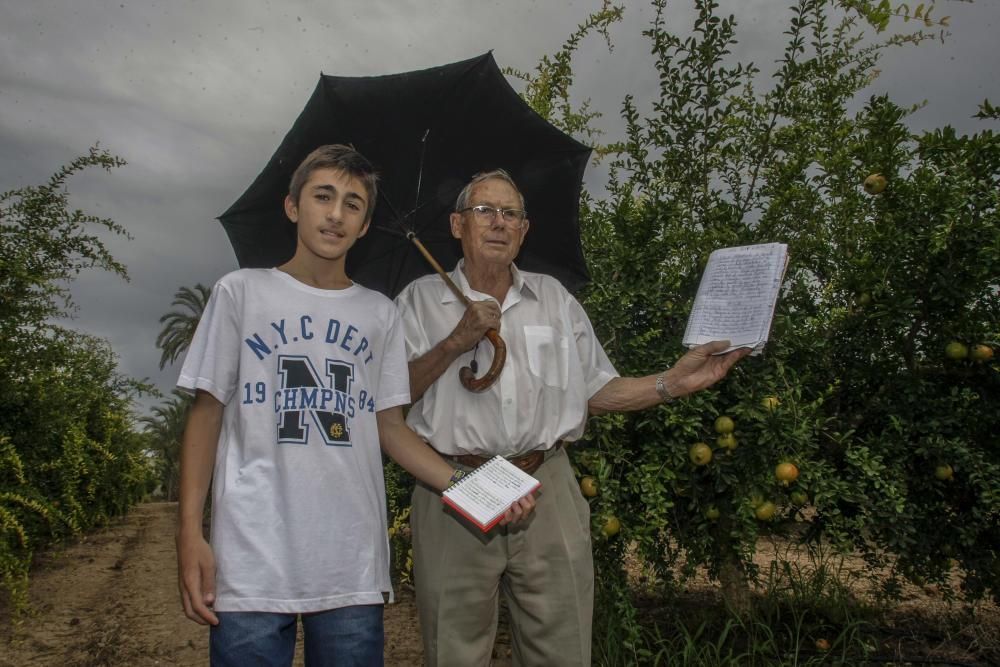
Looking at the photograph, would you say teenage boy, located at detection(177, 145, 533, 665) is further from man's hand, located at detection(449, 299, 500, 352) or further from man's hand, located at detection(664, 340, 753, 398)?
man's hand, located at detection(664, 340, 753, 398)

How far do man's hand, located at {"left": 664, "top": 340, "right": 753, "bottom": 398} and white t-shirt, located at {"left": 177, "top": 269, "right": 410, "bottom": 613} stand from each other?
1.03 metres

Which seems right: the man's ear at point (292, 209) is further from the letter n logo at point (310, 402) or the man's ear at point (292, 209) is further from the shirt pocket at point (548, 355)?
the shirt pocket at point (548, 355)

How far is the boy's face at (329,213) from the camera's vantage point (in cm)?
218

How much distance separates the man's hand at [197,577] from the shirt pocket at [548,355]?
3.67ft

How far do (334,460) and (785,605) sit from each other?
3495 mm

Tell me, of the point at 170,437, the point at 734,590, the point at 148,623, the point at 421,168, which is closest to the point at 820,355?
the point at 734,590

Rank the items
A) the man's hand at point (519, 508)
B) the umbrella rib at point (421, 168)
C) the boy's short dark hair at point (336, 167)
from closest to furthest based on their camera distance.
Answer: the man's hand at point (519, 508), the boy's short dark hair at point (336, 167), the umbrella rib at point (421, 168)

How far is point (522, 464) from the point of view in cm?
247

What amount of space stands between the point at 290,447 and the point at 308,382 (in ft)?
0.58

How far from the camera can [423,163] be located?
280cm

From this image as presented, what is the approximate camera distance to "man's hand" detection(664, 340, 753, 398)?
2473 mm

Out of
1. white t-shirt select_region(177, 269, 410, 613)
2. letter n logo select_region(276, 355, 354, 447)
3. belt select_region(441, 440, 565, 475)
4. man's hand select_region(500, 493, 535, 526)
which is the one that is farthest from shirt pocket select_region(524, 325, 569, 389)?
letter n logo select_region(276, 355, 354, 447)

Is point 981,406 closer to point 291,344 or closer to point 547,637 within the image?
point 547,637

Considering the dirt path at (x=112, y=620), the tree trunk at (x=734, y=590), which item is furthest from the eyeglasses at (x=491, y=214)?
the dirt path at (x=112, y=620)
